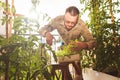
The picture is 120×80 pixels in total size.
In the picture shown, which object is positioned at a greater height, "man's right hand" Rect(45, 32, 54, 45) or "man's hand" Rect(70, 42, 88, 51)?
"man's right hand" Rect(45, 32, 54, 45)

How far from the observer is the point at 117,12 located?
2.96 meters

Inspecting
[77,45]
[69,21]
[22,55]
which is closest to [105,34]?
[77,45]

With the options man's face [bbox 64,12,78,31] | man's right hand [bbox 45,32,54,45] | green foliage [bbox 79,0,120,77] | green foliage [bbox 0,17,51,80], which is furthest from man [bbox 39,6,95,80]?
green foliage [bbox 0,17,51,80]

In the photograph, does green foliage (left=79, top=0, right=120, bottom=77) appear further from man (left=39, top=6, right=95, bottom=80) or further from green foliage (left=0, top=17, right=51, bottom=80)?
green foliage (left=0, top=17, right=51, bottom=80)

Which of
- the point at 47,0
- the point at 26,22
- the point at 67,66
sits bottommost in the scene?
the point at 67,66

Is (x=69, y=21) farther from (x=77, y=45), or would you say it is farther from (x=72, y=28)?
(x=77, y=45)

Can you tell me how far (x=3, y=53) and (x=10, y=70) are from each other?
15cm

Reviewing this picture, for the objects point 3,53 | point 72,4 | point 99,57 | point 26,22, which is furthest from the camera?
point 99,57

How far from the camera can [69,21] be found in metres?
2.79

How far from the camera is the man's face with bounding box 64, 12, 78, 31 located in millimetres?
2787

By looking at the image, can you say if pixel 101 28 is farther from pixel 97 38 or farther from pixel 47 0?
pixel 47 0

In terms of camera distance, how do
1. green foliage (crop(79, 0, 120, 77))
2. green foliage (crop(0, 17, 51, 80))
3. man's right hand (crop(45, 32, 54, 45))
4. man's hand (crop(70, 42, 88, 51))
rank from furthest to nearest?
1. green foliage (crop(79, 0, 120, 77))
2. man's hand (crop(70, 42, 88, 51))
3. man's right hand (crop(45, 32, 54, 45))
4. green foliage (crop(0, 17, 51, 80))

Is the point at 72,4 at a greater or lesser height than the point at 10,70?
greater

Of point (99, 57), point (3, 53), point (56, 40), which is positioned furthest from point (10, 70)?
point (99, 57)
